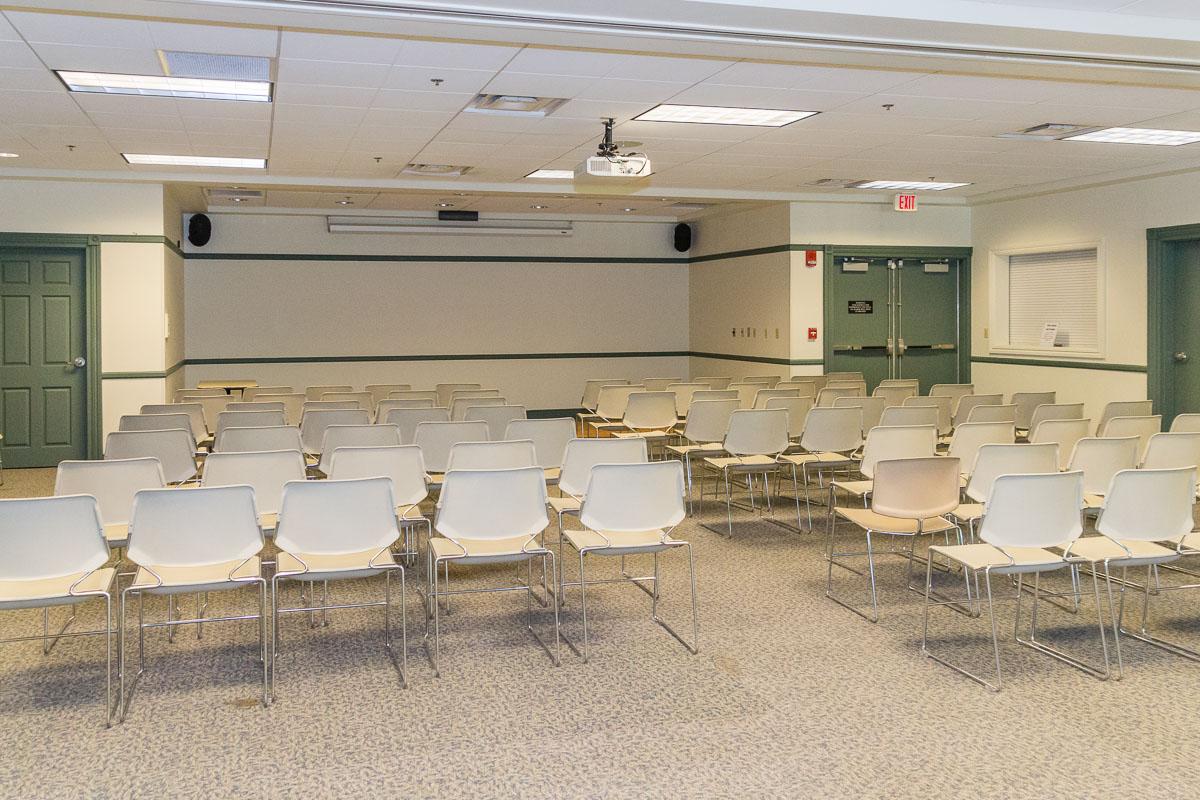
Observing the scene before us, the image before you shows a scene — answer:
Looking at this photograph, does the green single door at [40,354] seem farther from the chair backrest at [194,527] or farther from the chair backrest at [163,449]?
the chair backrest at [194,527]

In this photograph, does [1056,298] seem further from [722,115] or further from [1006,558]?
[1006,558]

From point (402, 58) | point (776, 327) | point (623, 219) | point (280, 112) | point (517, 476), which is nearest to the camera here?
point (517, 476)

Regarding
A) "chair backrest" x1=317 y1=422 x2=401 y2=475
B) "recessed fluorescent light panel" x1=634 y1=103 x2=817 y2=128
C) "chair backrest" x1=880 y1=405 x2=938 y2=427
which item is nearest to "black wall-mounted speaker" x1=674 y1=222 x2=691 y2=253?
"recessed fluorescent light panel" x1=634 y1=103 x2=817 y2=128

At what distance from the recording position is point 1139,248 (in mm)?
11172

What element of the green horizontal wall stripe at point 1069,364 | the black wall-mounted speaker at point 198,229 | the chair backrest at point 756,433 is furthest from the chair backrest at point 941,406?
the black wall-mounted speaker at point 198,229

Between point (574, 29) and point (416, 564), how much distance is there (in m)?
3.34

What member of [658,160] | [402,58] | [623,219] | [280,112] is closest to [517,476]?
[402,58]

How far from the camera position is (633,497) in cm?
513

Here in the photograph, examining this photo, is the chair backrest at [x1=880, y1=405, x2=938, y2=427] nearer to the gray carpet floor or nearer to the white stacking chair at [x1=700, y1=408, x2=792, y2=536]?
the white stacking chair at [x1=700, y1=408, x2=792, y2=536]

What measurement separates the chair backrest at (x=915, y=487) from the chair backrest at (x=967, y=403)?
335 cm

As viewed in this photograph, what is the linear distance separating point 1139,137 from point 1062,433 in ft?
11.4

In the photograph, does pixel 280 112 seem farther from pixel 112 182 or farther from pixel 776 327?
pixel 776 327

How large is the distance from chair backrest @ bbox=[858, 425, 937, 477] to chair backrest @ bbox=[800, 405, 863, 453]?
921 millimetres

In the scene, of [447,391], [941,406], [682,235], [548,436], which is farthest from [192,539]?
[682,235]
